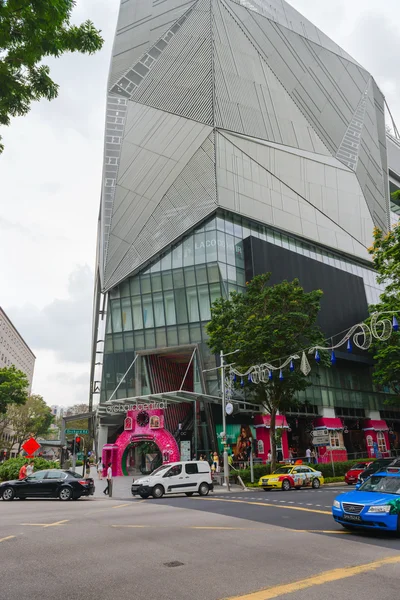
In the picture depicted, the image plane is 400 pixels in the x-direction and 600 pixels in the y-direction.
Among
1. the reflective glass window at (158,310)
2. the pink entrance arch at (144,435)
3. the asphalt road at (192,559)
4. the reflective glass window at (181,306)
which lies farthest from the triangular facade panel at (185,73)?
the asphalt road at (192,559)

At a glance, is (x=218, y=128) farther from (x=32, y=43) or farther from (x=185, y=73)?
(x=32, y=43)

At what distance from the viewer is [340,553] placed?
28.4ft

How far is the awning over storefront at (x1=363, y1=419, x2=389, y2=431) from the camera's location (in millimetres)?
52438

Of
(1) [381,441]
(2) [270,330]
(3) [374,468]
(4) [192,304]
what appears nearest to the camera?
(3) [374,468]

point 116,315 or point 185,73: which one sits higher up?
point 185,73

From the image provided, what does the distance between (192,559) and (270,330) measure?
22239 mm

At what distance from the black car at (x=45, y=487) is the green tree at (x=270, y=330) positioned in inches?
525

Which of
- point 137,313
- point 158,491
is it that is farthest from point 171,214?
point 158,491

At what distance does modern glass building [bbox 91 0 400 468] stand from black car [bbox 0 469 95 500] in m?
15.3

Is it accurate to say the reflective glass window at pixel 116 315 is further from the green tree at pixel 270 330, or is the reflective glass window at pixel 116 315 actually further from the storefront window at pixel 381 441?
the storefront window at pixel 381 441

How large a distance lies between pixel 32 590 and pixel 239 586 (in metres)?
2.94

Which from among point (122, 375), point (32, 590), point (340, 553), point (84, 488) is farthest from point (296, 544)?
point (122, 375)

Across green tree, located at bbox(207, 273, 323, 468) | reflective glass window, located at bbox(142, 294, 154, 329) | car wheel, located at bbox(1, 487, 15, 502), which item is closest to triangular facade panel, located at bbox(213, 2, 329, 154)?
reflective glass window, located at bbox(142, 294, 154, 329)

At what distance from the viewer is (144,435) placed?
1495 inches
